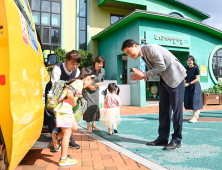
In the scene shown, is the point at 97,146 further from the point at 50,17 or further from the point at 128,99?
the point at 50,17

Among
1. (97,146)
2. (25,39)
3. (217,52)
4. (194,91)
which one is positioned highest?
(217,52)

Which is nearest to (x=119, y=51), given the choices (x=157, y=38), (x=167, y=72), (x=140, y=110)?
(x=157, y=38)

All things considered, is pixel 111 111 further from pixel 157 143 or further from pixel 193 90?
pixel 193 90

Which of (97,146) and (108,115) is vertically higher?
(108,115)

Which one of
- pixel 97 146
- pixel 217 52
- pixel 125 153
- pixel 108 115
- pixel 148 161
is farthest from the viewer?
pixel 217 52

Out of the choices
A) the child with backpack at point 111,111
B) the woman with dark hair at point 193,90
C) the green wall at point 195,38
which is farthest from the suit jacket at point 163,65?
the green wall at point 195,38

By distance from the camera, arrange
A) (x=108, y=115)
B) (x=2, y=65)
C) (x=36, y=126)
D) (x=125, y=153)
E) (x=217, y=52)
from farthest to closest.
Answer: (x=217, y=52) < (x=108, y=115) < (x=125, y=153) < (x=36, y=126) < (x=2, y=65)

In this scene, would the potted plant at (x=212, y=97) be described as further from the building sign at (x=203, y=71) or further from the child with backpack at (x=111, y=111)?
the child with backpack at (x=111, y=111)

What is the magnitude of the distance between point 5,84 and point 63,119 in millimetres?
1155

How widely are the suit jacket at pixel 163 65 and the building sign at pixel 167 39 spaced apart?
7.74 meters

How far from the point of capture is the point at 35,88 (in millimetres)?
2131

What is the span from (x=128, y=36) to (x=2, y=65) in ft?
34.1

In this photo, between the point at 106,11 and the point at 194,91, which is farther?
the point at 106,11

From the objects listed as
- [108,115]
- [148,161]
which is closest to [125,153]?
[148,161]
